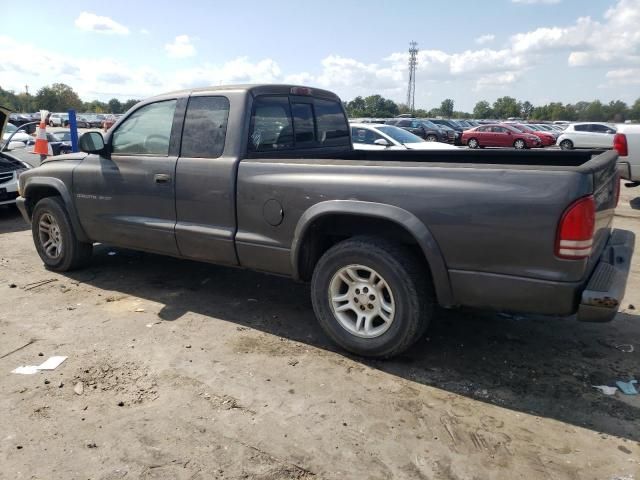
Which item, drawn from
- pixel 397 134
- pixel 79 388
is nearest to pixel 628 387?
pixel 79 388

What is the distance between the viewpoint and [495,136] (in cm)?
2859

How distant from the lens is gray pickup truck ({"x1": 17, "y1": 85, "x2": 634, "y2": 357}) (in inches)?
116

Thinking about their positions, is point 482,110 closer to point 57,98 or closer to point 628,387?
point 57,98

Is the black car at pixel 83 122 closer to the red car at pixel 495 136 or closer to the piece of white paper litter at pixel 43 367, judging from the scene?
the red car at pixel 495 136

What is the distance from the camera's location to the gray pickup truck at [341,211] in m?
2.95

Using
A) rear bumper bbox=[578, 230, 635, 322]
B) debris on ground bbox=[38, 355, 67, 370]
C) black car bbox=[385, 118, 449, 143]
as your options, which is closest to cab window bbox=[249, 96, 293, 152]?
debris on ground bbox=[38, 355, 67, 370]

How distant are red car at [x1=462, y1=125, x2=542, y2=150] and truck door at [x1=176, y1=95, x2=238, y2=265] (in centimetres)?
2673

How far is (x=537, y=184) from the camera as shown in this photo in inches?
113

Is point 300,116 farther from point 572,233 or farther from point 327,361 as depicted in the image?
point 572,233

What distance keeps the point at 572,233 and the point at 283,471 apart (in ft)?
6.49

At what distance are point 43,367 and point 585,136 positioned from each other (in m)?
25.6

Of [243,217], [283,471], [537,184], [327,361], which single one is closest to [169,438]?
[283,471]

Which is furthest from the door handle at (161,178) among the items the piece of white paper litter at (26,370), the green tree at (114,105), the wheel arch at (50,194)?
the green tree at (114,105)

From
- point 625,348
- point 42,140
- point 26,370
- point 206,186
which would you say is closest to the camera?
point 26,370
